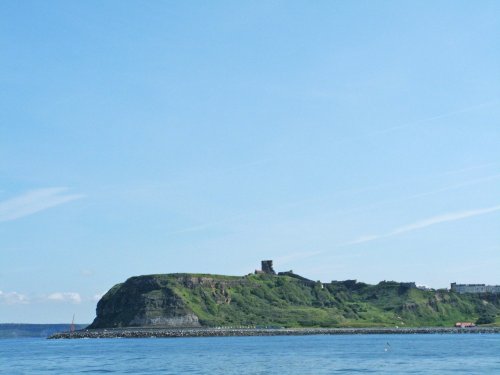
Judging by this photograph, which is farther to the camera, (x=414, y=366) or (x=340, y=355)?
(x=340, y=355)

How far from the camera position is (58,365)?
12900 centimetres

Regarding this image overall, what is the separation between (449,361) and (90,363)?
59.3 m

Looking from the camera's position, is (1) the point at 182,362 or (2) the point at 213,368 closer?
(2) the point at 213,368

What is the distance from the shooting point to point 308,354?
14325cm

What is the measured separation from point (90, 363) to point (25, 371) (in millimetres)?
15629

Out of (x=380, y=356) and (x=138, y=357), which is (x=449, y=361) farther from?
(x=138, y=357)

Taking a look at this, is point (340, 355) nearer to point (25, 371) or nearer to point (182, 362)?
point (182, 362)

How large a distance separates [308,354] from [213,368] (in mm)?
36354

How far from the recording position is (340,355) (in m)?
141

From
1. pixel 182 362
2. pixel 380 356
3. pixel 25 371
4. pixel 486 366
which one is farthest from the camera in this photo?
Result: pixel 380 356

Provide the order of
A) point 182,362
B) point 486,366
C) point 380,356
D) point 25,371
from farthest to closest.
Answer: point 380,356 → point 182,362 → point 25,371 → point 486,366

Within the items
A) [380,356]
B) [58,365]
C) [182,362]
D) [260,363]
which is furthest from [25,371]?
[380,356]

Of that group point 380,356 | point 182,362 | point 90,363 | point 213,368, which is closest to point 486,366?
point 380,356

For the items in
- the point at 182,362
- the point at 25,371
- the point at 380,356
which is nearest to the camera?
the point at 25,371
